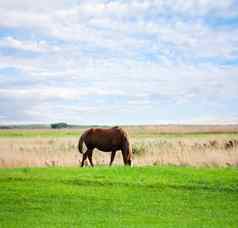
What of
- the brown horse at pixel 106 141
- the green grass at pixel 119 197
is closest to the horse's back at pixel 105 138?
the brown horse at pixel 106 141

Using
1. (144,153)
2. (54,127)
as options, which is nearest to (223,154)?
(144,153)

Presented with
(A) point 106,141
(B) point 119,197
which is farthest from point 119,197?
(A) point 106,141

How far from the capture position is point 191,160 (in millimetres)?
21547

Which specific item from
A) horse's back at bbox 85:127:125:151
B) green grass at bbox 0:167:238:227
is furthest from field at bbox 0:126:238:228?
horse's back at bbox 85:127:125:151

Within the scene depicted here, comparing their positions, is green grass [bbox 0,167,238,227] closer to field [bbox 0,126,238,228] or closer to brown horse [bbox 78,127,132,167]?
field [bbox 0,126,238,228]

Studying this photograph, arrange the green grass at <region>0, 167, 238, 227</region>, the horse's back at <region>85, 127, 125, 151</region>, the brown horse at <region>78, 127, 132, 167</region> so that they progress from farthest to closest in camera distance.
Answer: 1. the horse's back at <region>85, 127, 125, 151</region>
2. the brown horse at <region>78, 127, 132, 167</region>
3. the green grass at <region>0, 167, 238, 227</region>

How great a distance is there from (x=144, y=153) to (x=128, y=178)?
37.4 feet

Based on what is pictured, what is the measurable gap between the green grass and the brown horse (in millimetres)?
4044

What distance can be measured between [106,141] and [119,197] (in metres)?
8.17

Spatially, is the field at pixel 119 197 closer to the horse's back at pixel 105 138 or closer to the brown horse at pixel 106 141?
the brown horse at pixel 106 141

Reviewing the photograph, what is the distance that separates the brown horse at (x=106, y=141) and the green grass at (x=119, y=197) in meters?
4.04

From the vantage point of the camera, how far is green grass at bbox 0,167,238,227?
10391 millimetres

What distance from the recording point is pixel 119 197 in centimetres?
1253

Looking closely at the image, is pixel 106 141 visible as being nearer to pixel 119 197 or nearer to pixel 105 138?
pixel 105 138
